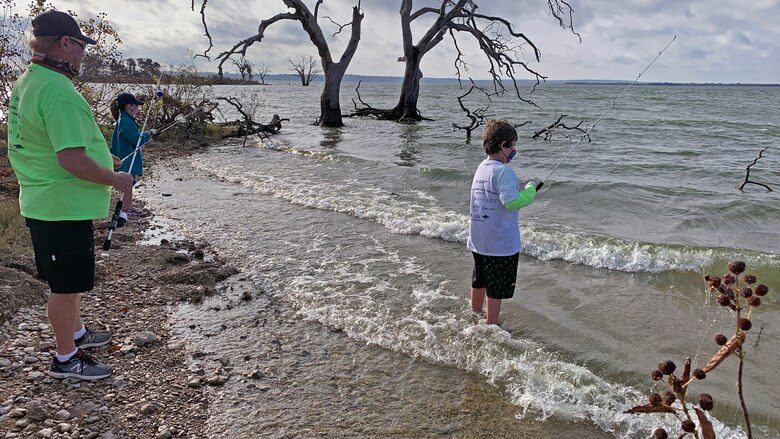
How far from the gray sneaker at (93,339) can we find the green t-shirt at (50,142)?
1316mm

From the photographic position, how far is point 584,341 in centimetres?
473

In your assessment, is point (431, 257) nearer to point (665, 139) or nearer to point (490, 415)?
point (490, 415)

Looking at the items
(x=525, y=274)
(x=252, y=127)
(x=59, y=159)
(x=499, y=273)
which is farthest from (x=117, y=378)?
(x=252, y=127)

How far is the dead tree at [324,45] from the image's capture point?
21.2 meters

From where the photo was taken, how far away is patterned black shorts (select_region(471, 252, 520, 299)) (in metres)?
4.51

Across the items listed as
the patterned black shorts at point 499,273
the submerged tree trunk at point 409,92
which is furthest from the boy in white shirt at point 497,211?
the submerged tree trunk at point 409,92

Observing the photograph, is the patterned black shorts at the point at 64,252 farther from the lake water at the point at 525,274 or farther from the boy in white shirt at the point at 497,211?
the boy in white shirt at the point at 497,211

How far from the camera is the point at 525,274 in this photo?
646 cm

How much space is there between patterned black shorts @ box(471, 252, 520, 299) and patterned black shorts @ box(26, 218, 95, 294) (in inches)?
120

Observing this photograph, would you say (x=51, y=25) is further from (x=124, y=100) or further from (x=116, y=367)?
(x=124, y=100)

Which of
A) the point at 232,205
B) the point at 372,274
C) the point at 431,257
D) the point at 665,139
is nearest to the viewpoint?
the point at 372,274

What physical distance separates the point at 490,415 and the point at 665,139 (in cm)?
2054

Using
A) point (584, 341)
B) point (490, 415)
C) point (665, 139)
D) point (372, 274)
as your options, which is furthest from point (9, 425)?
A: point (665, 139)

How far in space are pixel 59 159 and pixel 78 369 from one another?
153 cm
